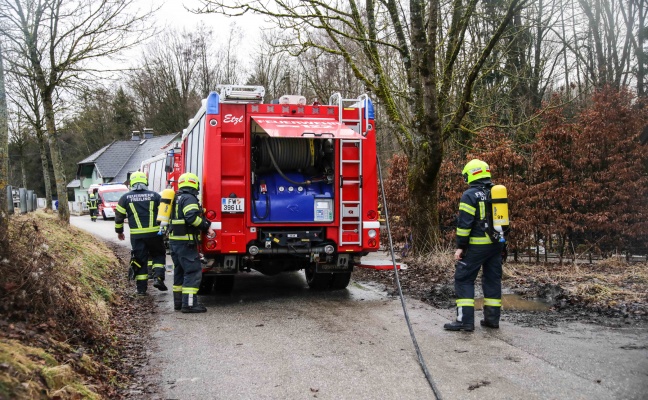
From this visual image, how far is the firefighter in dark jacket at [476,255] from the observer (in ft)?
21.6

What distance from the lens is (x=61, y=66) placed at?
14492mm

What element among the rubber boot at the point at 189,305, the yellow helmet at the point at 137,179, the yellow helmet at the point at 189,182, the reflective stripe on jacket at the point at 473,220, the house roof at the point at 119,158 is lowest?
the rubber boot at the point at 189,305

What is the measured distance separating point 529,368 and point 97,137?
67898 millimetres

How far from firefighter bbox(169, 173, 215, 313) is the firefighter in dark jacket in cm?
330

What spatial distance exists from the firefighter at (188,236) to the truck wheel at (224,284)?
1070 millimetres

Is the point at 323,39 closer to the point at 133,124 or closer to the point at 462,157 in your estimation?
the point at 462,157

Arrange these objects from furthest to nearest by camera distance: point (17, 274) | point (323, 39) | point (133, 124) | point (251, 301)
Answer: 1. point (133, 124)
2. point (323, 39)
3. point (251, 301)
4. point (17, 274)

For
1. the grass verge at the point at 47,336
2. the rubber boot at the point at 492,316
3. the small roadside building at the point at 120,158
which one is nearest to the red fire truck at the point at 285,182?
the grass verge at the point at 47,336

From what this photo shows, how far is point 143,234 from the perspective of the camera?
940 cm

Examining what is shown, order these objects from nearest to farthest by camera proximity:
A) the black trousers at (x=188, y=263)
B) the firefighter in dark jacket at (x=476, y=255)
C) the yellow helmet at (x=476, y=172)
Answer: the firefighter in dark jacket at (x=476, y=255), the yellow helmet at (x=476, y=172), the black trousers at (x=188, y=263)

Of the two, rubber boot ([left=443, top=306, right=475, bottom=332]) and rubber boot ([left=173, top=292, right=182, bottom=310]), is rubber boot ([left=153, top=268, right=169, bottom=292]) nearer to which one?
rubber boot ([left=173, top=292, right=182, bottom=310])

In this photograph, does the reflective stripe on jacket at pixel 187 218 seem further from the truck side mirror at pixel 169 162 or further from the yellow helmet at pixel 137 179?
the truck side mirror at pixel 169 162

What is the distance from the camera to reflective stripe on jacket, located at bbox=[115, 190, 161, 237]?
936cm

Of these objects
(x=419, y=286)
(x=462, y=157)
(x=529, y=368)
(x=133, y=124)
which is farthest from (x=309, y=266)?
(x=133, y=124)
